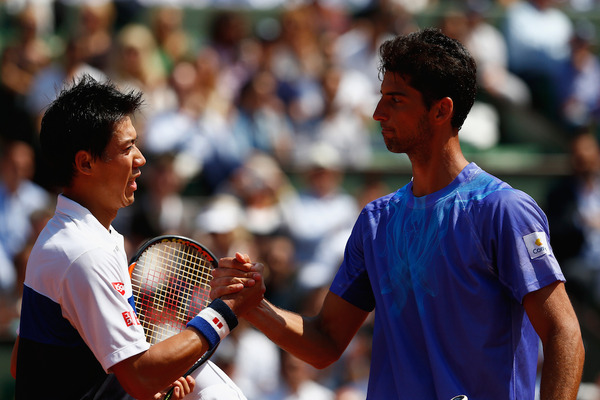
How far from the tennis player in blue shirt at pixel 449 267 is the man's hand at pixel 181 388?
348 millimetres

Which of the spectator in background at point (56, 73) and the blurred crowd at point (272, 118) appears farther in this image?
the spectator in background at point (56, 73)

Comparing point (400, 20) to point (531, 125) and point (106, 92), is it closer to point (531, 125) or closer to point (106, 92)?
point (531, 125)

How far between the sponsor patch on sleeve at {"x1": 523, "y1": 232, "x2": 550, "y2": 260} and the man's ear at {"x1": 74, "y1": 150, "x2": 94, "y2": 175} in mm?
1509

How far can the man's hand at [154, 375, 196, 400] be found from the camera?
3.19 m

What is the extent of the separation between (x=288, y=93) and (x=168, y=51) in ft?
4.40

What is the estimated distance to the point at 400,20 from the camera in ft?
34.2

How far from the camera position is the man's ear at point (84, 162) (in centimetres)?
309

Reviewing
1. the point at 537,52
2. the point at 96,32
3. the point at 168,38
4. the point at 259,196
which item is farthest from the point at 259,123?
the point at 537,52

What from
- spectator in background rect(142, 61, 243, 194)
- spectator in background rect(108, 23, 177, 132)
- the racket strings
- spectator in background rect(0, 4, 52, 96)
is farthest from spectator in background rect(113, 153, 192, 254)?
the racket strings

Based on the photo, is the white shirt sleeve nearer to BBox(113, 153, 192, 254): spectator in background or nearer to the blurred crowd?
the blurred crowd

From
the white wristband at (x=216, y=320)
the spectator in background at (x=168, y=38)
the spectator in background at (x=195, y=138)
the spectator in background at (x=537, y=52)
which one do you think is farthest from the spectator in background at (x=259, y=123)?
the white wristband at (x=216, y=320)

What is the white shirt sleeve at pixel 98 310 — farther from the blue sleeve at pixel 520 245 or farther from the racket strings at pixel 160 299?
the blue sleeve at pixel 520 245

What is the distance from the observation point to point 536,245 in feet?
9.75

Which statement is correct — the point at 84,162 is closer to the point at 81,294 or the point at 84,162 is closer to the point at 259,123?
the point at 81,294
